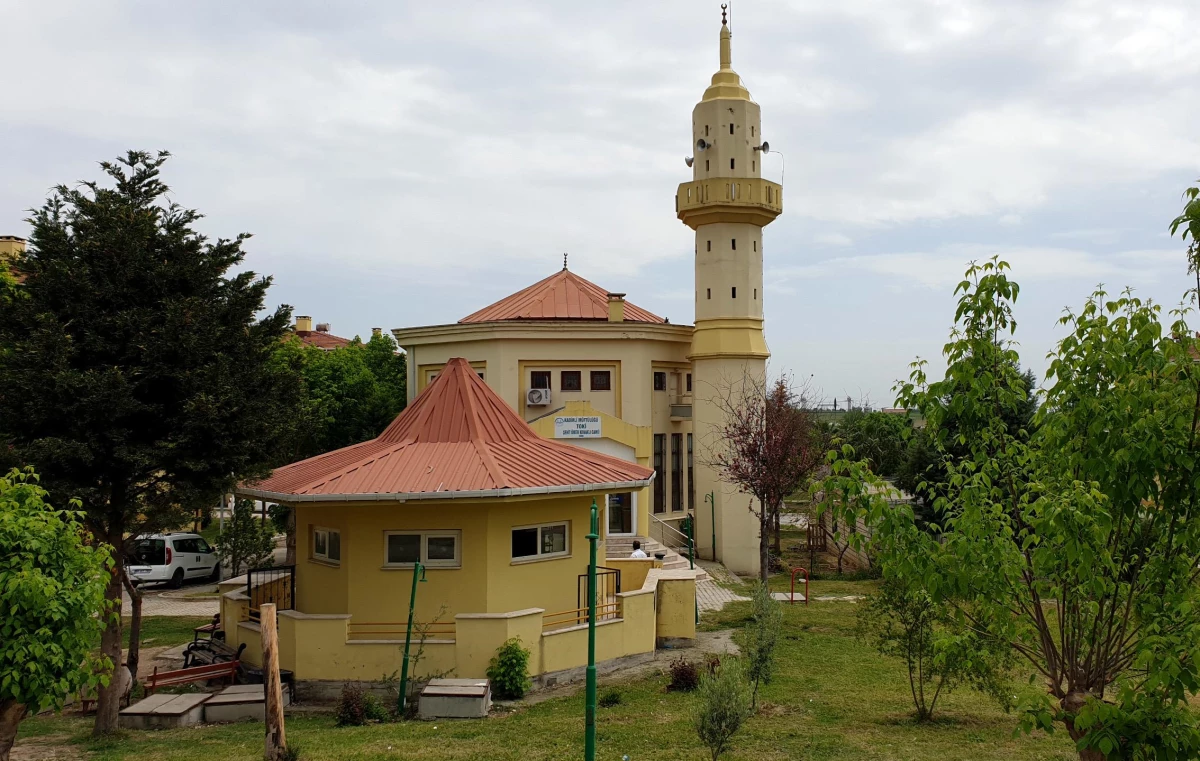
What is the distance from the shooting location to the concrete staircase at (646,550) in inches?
934

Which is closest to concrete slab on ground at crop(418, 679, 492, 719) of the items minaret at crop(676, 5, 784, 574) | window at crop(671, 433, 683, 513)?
minaret at crop(676, 5, 784, 574)

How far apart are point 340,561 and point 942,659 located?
9.99 metres

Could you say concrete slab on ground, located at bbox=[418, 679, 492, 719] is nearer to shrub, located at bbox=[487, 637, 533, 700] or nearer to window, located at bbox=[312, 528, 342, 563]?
shrub, located at bbox=[487, 637, 533, 700]

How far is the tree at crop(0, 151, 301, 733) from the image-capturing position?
37.4 feet

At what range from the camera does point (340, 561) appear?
14516 mm

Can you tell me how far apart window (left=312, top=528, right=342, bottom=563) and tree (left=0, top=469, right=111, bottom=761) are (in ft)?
20.5

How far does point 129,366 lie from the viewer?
39.3ft

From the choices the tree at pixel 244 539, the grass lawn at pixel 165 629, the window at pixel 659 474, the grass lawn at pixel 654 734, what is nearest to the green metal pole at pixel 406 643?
the grass lawn at pixel 654 734

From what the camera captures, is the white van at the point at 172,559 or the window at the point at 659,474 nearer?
the white van at the point at 172,559

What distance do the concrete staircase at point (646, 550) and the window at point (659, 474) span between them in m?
3.70

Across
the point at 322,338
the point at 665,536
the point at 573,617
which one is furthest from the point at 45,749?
the point at 322,338

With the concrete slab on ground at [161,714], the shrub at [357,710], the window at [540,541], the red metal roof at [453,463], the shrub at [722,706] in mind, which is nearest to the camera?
the shrub at [722,706]

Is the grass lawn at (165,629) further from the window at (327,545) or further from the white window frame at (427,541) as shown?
the white window frame at (427,541)

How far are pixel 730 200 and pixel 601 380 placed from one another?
723cm
